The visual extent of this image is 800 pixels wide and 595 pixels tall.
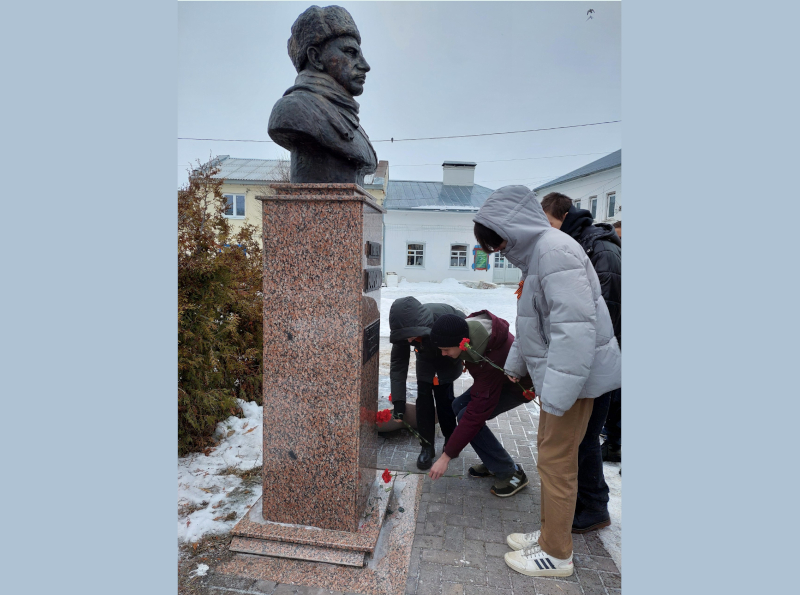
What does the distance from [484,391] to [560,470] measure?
72 cm

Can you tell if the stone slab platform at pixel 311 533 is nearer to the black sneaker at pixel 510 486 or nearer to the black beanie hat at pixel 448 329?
the black sneaker at pixel 510 486

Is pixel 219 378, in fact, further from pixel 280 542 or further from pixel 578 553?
pixel 578 553

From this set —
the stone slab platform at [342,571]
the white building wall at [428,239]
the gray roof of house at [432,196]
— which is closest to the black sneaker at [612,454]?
the stone slab platform at [342,571]

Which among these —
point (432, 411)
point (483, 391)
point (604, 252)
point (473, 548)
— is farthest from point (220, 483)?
point (604, 252)

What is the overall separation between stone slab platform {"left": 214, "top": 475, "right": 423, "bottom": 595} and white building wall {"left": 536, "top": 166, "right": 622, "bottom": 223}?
1342cm

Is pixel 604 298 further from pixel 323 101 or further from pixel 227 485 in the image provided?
pixel 227 485

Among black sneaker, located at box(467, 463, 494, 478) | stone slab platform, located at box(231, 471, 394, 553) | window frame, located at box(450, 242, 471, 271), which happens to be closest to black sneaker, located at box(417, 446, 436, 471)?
black sneaker, located at box(467, 463, 494, 478)

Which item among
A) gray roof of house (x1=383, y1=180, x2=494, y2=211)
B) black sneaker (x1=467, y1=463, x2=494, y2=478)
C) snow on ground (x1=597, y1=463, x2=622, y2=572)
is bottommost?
snow on ground (x1=597, y1=463, x2=622, y2=572)

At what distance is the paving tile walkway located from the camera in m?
2.23

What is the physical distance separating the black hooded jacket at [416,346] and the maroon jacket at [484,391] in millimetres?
345

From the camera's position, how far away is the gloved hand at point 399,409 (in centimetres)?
370

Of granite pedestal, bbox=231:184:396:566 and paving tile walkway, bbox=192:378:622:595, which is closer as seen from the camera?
paving tile walkway, bbox=192:378:622:595

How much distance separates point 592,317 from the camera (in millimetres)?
1934

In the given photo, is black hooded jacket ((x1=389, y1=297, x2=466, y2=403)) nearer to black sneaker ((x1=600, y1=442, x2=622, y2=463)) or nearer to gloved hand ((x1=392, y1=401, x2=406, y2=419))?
gloved hand ((x1=392, y1=401, x2=406, y2=419))
